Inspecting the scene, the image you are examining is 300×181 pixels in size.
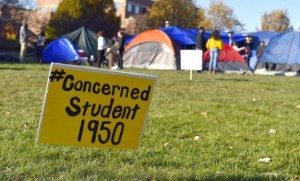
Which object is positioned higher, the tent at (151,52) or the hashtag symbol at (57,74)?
the hashtag symbol at (57,74)

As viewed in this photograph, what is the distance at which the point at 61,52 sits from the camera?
28.2 metres

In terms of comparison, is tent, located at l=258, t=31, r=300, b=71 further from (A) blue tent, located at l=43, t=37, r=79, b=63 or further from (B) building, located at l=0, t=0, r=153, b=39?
(B) building, located at l=0, t=0, r=153, b=39

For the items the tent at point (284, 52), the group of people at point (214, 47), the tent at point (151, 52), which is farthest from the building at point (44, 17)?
the tent at point (284, 52)

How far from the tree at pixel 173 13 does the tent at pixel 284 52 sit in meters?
39.0

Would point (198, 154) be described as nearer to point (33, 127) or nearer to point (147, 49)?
point (33, 127)

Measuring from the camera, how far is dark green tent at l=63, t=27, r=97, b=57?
1204 inches

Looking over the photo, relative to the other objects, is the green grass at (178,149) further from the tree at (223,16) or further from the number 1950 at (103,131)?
the tree at (223,16)

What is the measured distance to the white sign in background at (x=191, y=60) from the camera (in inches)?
653

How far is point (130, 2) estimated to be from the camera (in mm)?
93875

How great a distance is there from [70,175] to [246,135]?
113 inches

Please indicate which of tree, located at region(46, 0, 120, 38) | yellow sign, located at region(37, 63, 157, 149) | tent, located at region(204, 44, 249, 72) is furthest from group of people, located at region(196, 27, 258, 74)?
tree, located at region(46, 0, 120, 38)

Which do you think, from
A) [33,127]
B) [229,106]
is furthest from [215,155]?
[229,106]

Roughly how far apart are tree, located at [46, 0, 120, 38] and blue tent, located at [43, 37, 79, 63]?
27.1m

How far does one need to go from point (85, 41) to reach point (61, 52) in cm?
285
